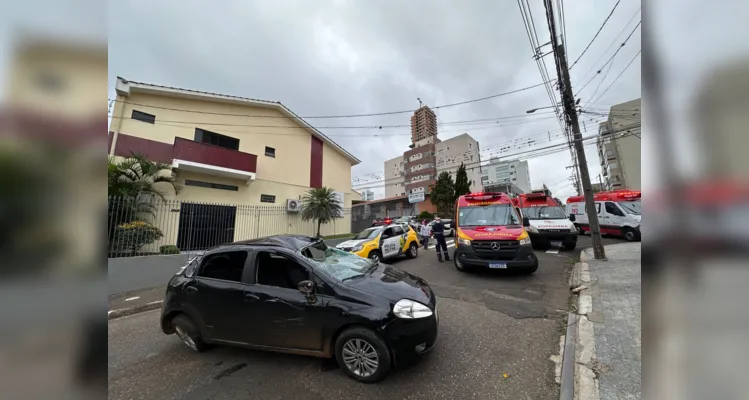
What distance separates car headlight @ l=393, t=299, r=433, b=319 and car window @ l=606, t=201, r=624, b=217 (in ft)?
45.3

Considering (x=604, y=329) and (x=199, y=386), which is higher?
(x=604, y=329)

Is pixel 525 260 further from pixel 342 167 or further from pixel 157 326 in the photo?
pixel 342 167

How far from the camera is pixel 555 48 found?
25.2 ft

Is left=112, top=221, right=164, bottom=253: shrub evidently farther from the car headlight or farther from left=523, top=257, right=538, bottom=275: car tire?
left=523, top=257, right=538, bottom=275: car tire

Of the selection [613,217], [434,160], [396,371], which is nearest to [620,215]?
[613,217]

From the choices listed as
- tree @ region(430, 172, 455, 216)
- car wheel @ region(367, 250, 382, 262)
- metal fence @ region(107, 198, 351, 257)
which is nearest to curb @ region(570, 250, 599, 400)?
car wheel @ region(367, 250, 382, 262)

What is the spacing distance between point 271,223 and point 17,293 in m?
11.7

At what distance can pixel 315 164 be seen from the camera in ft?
53.9

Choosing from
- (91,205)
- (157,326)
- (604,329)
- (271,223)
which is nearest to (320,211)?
(271,223)

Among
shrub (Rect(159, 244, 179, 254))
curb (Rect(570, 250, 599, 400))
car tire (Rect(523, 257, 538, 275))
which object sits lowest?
curb (Rect(570, 250, 599, 400))

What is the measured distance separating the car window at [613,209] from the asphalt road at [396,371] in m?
10.8

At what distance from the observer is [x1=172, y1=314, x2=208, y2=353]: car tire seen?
3.42 m

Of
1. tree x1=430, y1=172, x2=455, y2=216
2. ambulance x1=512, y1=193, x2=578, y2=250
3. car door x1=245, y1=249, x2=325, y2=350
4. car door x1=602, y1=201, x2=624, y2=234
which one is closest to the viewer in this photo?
car door x1=245, y1=249, x2=325, y2=350

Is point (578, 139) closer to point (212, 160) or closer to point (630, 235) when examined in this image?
point (630, 235)
